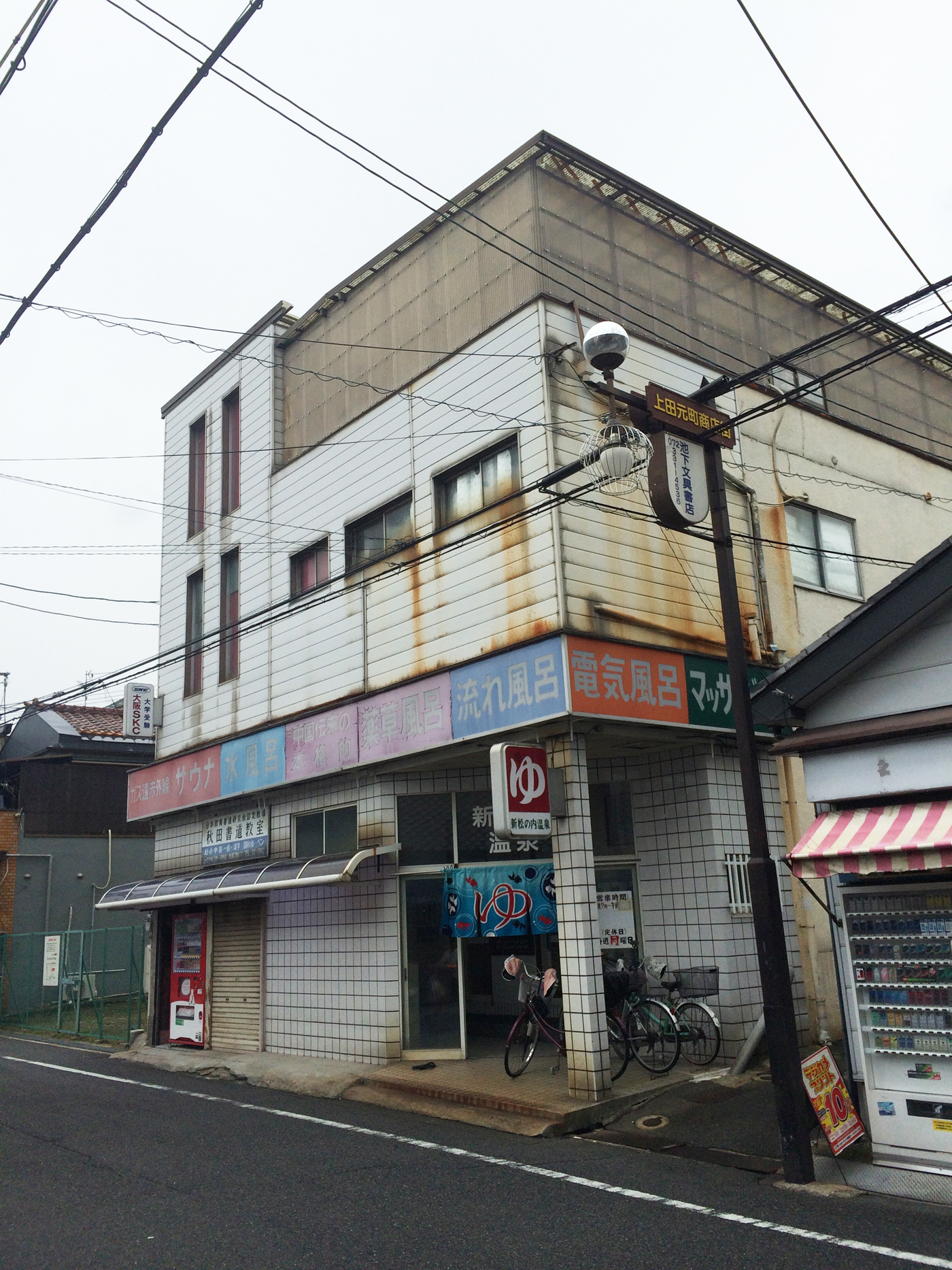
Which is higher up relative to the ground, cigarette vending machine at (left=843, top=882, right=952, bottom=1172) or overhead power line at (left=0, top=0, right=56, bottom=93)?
overhead power line at (left=0, top=0, right=56, bottom=93)

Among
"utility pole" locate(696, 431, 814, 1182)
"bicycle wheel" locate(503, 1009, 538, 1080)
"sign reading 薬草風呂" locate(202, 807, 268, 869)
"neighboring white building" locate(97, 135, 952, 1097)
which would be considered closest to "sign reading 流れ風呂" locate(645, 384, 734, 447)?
"utility pole" locate(696, 431, 814, 1182)

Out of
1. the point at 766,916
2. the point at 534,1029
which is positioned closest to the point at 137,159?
the point at 766,916

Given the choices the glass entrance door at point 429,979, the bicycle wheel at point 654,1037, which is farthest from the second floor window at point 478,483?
the bicycle wheel at point 654,1037

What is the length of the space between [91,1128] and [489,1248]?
236 inches

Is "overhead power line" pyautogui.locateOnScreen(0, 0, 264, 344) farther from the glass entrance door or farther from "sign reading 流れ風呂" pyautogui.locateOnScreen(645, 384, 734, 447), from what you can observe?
the glass entrance door

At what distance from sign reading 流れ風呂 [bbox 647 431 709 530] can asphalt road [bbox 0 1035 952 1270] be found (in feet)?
18.1

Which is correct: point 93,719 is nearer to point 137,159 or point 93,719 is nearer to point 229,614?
point 229,614

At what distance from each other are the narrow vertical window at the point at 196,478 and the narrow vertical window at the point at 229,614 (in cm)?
140

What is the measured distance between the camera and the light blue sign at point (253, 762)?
1572 cm

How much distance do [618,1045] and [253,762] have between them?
7.62m

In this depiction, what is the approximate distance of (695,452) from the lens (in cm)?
966

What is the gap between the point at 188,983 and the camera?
17766 millimetres

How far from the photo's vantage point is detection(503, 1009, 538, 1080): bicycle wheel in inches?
460

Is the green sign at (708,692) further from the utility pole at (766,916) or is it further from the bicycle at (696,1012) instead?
the utility pole at (766,916)
